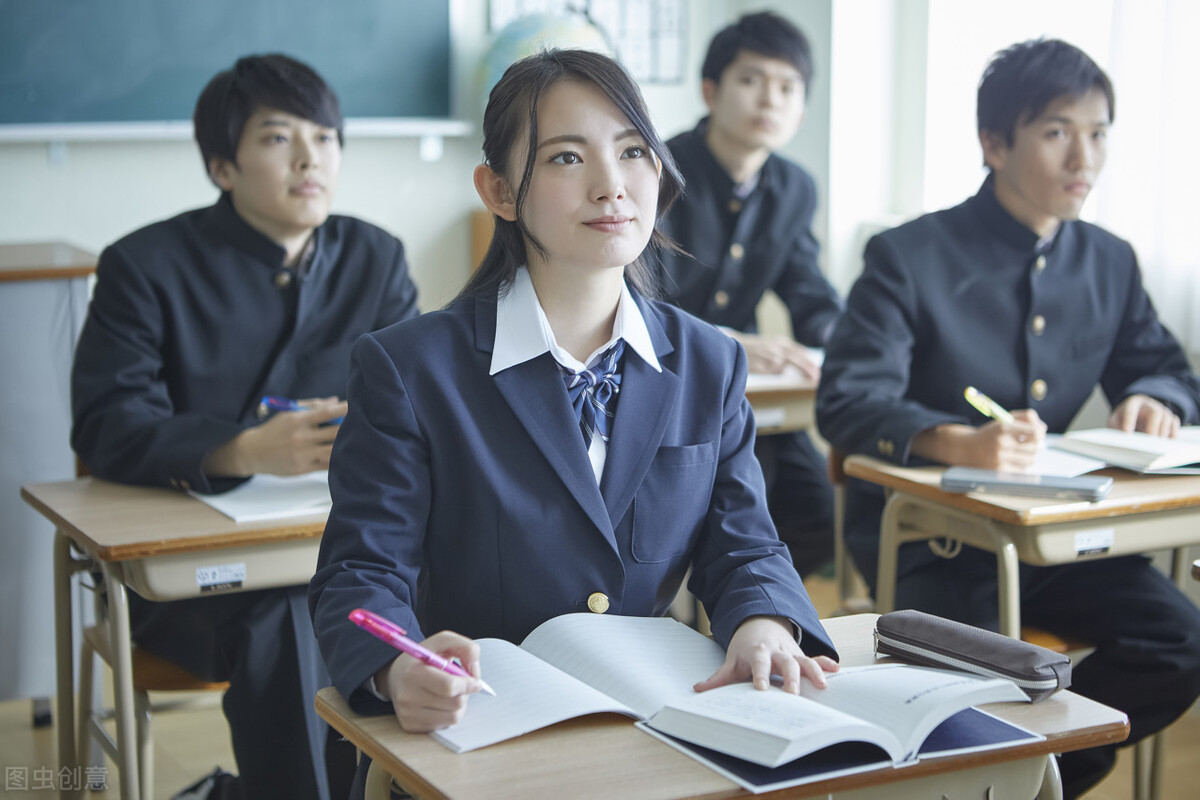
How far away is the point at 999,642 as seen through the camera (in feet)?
4.13

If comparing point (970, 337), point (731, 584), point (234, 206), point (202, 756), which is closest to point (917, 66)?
point (970, 337)

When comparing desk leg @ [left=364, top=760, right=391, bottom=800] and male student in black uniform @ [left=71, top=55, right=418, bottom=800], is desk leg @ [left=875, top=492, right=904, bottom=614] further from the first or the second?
desk leg @ [left=364, top=760, right=391, bottom=800]

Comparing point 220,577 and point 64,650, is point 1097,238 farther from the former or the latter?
point 64,650

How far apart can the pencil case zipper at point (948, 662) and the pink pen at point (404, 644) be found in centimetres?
43

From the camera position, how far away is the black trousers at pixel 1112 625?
223 centimetres

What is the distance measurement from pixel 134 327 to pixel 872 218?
300 centimetres

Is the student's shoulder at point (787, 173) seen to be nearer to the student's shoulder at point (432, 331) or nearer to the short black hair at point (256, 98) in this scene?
the short black hair at point (256, 98)

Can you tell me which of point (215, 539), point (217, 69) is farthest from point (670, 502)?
point (217, 69)

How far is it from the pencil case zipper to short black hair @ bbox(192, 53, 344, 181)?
1629 millimetres

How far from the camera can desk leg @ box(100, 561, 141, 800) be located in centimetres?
192

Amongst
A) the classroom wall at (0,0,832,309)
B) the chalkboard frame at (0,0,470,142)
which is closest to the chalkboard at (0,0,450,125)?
the chalkboard frame at (0,0,470,142)

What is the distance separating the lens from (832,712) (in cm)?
108

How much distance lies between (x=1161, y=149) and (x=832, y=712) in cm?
269

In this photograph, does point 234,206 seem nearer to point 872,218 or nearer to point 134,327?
point 134,327
